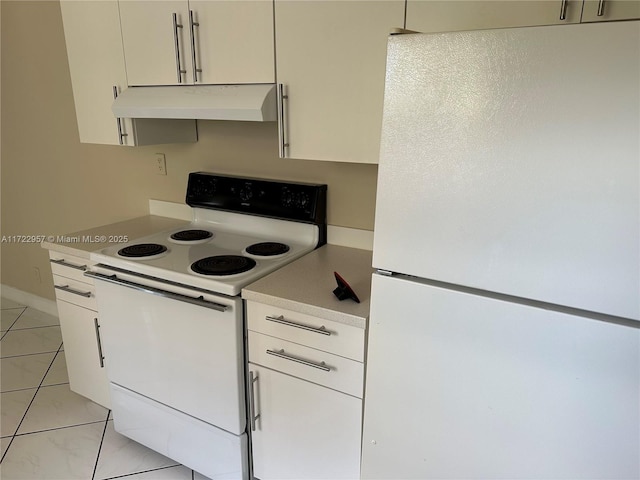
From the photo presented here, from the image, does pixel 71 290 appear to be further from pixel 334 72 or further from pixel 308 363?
pixel 334 72

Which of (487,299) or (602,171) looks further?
(487,299)

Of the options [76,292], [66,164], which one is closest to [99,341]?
[76,292]

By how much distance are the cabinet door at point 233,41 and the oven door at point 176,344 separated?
0.83 metres

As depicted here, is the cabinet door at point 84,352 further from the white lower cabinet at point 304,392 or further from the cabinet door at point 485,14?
the cabinet door at point 485,14

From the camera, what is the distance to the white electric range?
5.65 ft

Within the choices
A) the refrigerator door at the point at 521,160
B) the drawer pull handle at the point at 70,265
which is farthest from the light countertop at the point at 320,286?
the drawer pull handle at the point at 70,265

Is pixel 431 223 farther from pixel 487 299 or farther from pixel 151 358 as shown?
pixel 151 358

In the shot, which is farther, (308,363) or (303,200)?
(303,200)

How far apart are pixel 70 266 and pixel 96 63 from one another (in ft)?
3.03

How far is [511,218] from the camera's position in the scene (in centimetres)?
100

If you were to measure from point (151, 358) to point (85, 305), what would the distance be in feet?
1.72

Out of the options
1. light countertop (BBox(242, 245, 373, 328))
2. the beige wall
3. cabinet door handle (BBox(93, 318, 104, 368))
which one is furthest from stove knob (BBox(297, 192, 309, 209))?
cabinet door handle (BBox(93, 318, 104, 368))

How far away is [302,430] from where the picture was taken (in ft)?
5.47

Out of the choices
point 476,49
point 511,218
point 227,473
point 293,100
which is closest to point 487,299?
point 511,218
